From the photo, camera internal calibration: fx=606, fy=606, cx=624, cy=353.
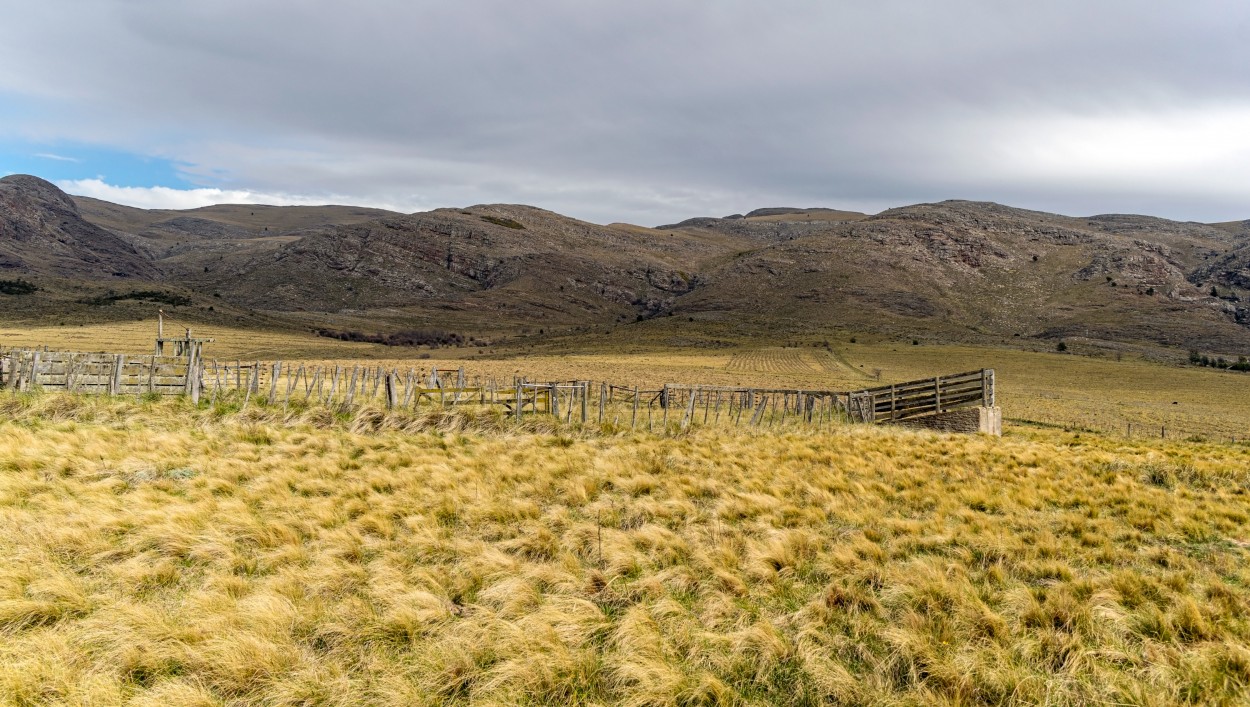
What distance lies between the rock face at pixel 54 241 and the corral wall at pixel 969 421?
176 m

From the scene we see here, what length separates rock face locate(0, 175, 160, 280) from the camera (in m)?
144

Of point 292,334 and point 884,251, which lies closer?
point 292,334

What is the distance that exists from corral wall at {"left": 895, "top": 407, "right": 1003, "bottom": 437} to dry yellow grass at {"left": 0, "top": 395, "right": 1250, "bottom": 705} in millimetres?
7093

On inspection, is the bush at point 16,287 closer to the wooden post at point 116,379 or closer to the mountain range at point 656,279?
the mountain range at point 656,279

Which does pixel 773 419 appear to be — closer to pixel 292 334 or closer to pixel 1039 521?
pixel 1039 521

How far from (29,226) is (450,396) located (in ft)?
695

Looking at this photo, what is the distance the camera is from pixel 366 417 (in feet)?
52.1

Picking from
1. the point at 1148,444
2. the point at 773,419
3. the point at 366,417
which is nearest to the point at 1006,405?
the point at 1148,444

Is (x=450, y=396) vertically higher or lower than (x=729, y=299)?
lower

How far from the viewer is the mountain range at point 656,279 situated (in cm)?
10150

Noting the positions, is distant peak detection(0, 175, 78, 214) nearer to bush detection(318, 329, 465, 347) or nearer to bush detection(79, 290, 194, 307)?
bush detection(79, 290, 194, 307)

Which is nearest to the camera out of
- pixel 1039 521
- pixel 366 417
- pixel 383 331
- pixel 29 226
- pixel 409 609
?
pixel 409 609

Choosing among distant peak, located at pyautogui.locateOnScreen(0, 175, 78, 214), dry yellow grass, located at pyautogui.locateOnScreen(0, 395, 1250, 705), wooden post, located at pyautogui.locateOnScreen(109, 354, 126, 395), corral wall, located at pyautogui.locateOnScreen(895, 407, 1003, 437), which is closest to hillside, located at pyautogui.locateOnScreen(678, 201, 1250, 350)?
corral wall, located at pyautogui.locateOnScreen(895, 407, 1003, 437)

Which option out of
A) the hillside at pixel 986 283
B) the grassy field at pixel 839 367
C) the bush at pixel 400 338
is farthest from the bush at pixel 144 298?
the hillside at pixel 986 283
